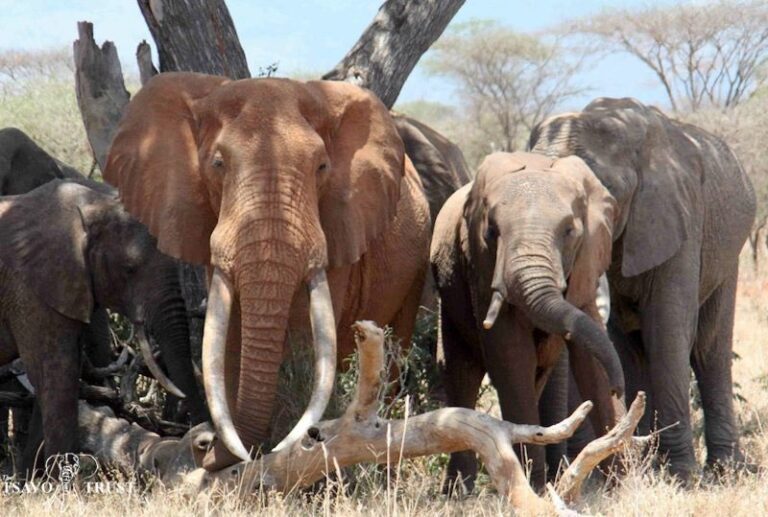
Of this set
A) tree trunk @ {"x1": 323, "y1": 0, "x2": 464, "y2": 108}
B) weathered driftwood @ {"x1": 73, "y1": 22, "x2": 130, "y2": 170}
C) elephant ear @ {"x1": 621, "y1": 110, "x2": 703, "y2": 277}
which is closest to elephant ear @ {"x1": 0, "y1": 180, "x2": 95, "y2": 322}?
weathered driftwood @ {"x1": 73, "y1": 22, "x2": 130, "y2": 170}

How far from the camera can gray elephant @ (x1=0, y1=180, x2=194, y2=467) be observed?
7293 millimetres

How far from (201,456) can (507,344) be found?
5.03 feet

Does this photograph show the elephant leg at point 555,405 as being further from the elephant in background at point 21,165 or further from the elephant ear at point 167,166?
the elephant in background at point 21,165

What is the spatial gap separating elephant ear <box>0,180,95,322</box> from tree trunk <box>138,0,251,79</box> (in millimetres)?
1286

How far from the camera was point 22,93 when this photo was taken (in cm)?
2836

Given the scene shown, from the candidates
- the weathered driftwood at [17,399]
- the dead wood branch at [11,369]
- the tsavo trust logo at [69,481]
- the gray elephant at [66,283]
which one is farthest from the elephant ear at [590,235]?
the dead wood branch at [11,369]

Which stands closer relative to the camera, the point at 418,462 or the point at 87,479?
the point at 87,479

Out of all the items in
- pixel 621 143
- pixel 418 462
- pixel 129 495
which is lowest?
pixel 418 462

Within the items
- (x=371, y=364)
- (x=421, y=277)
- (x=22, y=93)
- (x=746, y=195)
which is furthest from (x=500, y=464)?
(x=22, y=93)

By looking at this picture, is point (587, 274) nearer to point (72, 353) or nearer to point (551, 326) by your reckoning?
point (551, 326)

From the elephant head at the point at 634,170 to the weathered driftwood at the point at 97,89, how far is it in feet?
8.09

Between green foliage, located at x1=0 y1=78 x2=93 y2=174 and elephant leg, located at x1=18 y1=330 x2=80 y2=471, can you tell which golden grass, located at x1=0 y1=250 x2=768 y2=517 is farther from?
green foliage, located at x1=0 y1=78 x2=93 y2=174

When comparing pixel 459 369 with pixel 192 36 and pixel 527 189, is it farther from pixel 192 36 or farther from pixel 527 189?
pixel 192 36

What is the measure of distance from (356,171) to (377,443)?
139 centimetres
